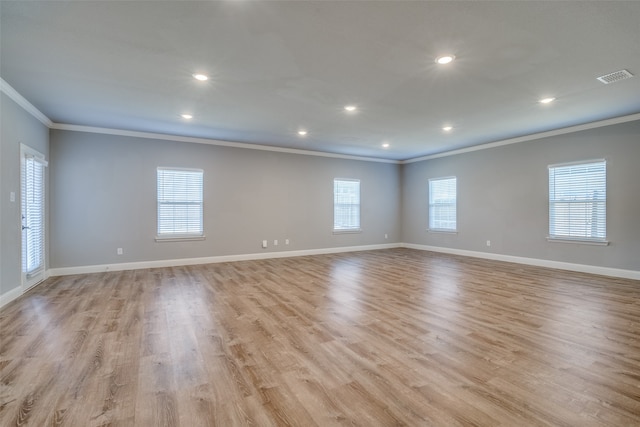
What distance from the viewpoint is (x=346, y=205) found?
27.8 feet

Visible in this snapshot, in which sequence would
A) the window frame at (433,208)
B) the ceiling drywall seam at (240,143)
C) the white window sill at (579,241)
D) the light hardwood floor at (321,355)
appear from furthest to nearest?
the window frame at (433,208) < the white window sill at (579,241) < the ceiling drywall seam at (240,143) < the light hardwood floor at (321,355)

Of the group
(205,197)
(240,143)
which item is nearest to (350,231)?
(240,143)

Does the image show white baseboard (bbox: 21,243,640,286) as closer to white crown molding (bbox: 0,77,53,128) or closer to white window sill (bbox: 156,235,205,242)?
white window sill (bbox: 156,235,205,242)

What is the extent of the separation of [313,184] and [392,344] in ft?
18.5

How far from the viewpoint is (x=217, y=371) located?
2168 millimetres

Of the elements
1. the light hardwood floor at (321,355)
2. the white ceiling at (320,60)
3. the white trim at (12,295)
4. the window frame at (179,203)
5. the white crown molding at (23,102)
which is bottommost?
the light hardwood floor at (321,355)

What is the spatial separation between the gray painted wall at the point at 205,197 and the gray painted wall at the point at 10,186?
133 centimetres

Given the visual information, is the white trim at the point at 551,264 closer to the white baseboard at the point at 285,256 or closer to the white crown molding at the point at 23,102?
the white baseboard at the point at 285,256

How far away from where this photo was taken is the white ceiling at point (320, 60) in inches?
90.4

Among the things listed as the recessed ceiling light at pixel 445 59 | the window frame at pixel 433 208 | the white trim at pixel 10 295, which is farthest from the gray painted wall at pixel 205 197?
the recessed ceiling light at pixel 445 59

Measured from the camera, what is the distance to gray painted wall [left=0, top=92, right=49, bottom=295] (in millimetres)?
3641

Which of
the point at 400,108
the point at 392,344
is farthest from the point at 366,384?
the point at 400,108

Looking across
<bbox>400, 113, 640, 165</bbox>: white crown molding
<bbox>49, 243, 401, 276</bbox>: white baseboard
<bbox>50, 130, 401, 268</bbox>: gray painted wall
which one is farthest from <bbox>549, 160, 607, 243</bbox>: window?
<bbox>49, 243, 401, 276</bbox>: white baseboard

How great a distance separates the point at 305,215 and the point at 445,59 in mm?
5272
